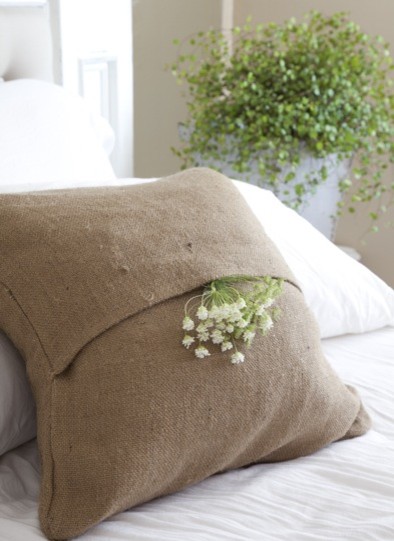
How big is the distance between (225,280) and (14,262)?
0.81 feet

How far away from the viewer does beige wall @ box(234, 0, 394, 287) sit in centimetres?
267

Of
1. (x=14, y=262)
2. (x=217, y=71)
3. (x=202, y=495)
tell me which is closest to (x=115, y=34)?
(x=217, y=71)

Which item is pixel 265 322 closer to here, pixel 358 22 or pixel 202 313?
pixel 202 313

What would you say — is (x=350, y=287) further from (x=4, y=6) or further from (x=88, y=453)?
(x=4, y=6)

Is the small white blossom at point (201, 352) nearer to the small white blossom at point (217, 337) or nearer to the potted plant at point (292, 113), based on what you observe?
the small white blossom at point (217, 337)

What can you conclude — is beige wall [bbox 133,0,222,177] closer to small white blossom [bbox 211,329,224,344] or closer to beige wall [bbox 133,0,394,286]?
beige wall [bbox 133,0,394,286]

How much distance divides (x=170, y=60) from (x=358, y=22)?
0.63 meters

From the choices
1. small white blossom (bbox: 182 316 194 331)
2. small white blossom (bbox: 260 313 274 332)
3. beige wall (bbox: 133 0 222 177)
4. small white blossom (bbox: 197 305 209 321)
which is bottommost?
beige wall (bbox: 133 0 222 177)

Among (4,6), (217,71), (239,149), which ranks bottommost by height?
(239,149)

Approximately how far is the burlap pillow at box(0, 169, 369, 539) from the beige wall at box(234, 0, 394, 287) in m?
1.65

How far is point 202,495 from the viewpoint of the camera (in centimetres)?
100

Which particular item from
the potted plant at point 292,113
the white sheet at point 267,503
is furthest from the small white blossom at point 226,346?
the potted plant at point 292,113

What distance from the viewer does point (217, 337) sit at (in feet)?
3.26

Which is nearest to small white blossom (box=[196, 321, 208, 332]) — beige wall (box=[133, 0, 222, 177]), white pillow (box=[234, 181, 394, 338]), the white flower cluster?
the white flower cluster
